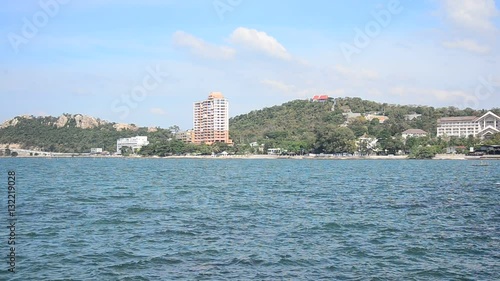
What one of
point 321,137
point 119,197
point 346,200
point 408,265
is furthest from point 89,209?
point 321,137

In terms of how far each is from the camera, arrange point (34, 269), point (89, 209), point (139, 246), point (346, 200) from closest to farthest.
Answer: point (34, 269) → point (139, 246) → point (89, 209) → point (346, 200)

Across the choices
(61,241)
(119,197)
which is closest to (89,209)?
(119,197)

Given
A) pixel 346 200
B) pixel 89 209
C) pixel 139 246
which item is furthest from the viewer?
pixel 346 200

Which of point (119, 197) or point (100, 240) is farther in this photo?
point (119, 197)

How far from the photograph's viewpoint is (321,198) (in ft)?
126

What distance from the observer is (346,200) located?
1459 inches

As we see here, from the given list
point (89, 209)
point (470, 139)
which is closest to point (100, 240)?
point (89, 209)

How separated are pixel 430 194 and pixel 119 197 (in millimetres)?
25242

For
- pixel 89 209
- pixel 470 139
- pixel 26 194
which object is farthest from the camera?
pixel 470 139

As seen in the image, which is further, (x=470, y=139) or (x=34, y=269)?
(x=470, y=139)

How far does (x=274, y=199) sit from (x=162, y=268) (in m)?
21.3

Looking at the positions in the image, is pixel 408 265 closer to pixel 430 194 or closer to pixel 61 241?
pixel 61 241

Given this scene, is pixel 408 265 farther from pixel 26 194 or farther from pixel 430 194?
pixel 26 194

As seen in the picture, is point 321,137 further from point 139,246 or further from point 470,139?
point 139,246
